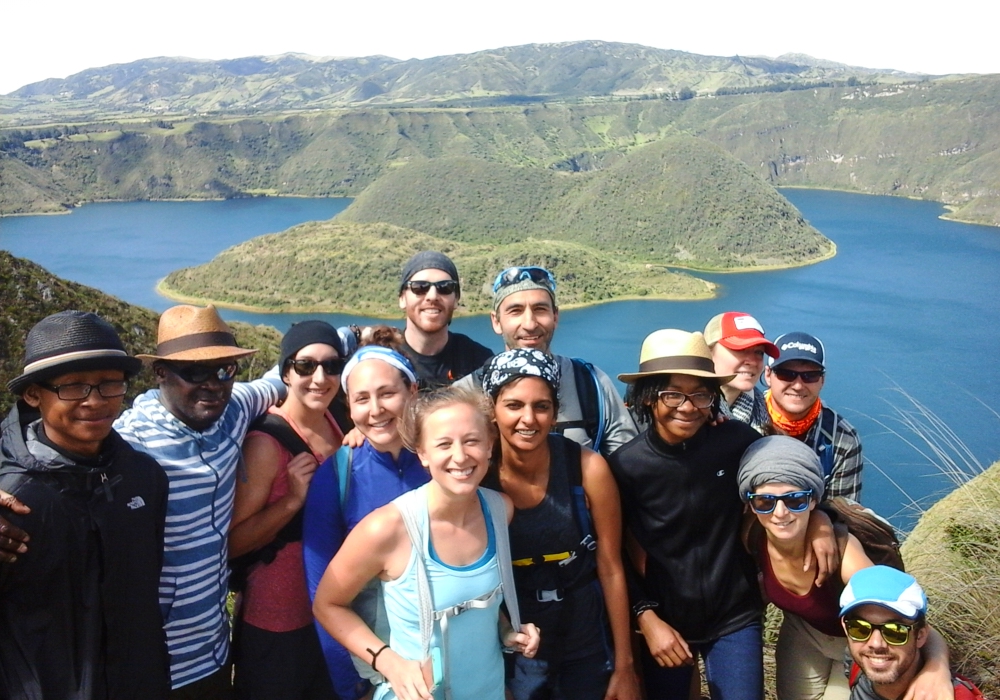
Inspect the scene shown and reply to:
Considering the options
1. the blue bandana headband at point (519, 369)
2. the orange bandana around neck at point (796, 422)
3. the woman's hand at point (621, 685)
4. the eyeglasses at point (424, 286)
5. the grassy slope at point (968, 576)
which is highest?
the blue bandana headband at point (519, 369)

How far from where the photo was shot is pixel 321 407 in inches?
123

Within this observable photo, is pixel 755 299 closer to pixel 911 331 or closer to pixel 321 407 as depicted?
pixel 911 331

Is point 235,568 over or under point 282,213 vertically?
over

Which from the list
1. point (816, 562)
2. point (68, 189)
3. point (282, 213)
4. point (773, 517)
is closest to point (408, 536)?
point (773, 517)

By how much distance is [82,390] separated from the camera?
241 centimetres

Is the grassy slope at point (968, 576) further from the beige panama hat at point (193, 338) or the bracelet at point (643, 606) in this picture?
the beige panama hat at point (193, 338)

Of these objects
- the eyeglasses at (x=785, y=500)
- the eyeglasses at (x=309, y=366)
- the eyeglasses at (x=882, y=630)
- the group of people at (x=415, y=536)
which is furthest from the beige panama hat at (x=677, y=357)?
the eyeglasses at (x=309, y=366)

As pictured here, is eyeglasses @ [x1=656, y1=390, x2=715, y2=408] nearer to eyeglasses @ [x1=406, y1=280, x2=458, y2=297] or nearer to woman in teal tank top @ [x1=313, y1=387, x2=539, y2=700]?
woman in teal tank top @ [x1=313, y1=387, x2=539, y2=700]

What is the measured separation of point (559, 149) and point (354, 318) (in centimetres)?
10381

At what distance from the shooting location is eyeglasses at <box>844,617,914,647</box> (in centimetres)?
244

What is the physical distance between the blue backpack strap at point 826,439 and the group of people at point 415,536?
0.6 inches

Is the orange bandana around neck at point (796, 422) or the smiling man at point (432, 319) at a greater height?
the smiling man at point (432, 319)

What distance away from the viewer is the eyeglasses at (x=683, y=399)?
291cm

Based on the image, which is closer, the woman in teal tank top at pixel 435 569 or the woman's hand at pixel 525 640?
the woman in teal tank top at pixel 435 569
